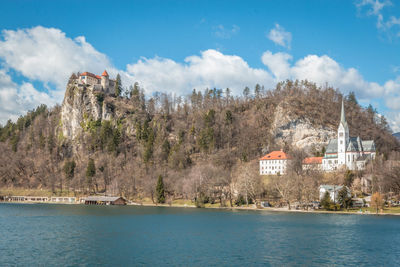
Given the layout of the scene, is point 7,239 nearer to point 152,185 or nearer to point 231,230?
point 231,230

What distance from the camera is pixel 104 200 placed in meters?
118

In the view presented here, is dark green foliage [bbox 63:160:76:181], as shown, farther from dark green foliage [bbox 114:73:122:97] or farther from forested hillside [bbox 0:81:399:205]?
dark green foliage [bbox 114:73:122:97]

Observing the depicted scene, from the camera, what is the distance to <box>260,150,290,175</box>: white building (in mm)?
122625

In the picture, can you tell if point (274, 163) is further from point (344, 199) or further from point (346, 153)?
point (344, 199)

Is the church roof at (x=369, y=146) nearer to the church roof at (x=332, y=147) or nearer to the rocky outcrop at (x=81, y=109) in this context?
the church roof at (x=332, y=147)

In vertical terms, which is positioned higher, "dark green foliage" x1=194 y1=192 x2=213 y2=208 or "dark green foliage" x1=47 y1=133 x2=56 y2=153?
"dark green foliage" x1=47 y1=133 x2=56 y2=153

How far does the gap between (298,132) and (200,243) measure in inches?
4054

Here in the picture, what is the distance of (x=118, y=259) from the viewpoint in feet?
123

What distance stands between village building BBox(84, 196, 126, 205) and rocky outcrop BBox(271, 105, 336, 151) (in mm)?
60406

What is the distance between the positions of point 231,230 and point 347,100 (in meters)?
128

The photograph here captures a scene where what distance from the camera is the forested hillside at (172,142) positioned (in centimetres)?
12450

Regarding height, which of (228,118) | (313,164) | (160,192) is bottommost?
(160,192)

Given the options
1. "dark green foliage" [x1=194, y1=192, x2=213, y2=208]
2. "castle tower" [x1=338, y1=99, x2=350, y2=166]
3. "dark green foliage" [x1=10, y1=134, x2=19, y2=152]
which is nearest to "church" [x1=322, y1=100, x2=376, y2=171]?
"castle tower" [x1=338, y1=99, x2=350, y2=166]

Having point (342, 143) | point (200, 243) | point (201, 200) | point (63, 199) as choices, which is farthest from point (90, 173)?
point (200, 243)
